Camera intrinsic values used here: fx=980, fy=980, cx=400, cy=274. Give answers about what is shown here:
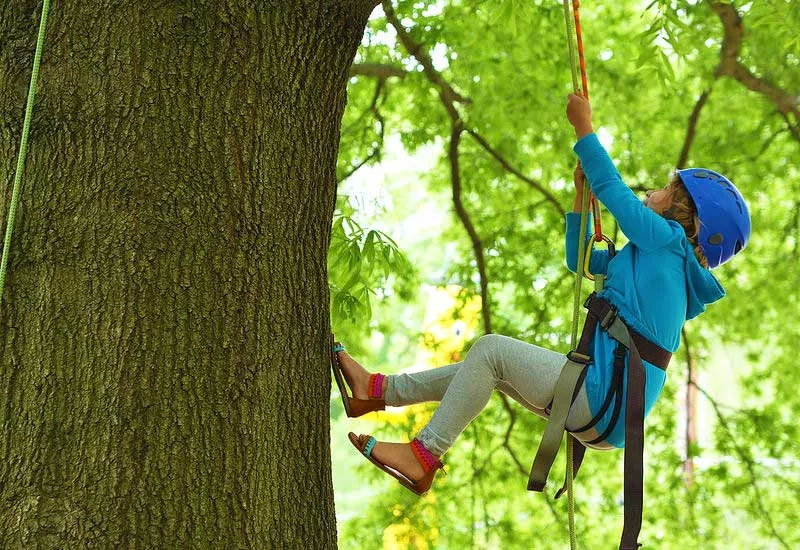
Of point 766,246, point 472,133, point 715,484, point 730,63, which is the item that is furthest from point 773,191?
point 472,133

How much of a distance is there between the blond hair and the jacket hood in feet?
0.14

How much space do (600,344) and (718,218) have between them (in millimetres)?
527

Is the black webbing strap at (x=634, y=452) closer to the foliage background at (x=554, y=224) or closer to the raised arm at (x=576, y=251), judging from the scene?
the raised arm at (x=576, y=251)

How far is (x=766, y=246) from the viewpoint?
7988 millimetres

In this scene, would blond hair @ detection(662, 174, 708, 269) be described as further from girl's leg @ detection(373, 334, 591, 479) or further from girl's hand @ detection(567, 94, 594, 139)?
girl's leg @ detection(373, 334, 591, 479)

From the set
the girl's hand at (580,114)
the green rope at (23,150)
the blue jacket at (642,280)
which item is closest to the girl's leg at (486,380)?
the blue jacket at (642,280)

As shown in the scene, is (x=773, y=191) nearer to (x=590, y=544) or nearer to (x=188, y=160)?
(x=590, y=544)

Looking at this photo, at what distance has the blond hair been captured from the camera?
2.98 m

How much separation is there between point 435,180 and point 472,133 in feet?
5.49

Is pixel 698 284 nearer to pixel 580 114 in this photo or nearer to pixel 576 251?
pixel 576 251

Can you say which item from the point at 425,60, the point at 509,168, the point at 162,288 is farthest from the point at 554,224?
the point at 162,288

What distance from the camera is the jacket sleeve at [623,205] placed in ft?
9.30

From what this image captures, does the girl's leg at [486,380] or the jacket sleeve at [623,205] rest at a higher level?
the jacket sleeve at [623,205]

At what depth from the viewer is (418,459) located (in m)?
2.83
